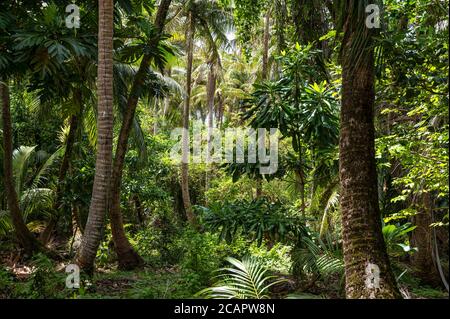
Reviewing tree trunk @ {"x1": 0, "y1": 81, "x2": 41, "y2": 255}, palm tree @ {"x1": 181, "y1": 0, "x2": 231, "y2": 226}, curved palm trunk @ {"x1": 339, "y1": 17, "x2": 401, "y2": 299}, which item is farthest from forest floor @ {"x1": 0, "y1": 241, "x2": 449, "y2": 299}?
palm tree @ {"x1": 181, "y1": 0, "x2": 231, "y2": 226}

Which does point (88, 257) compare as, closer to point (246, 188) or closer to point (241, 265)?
point (241, 265)

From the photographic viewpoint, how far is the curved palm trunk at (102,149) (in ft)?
19.5

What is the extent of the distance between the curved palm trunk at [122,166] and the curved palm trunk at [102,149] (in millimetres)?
2151

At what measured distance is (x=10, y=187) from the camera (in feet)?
27.1

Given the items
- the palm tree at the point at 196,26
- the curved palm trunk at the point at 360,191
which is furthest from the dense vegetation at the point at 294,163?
the palm tree at the point at 196,26

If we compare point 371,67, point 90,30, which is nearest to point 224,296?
point 371,67

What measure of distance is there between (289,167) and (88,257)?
126 inches

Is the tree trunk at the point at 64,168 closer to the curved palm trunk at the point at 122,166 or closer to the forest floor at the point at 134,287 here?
the curved palm trunk at the point at 122,166

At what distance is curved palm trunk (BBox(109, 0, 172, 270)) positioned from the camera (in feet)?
27.3

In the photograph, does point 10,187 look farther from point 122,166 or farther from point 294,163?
point 294,163

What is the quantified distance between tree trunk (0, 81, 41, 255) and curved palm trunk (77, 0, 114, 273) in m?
2.88

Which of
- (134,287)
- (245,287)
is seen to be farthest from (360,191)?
(134,287)

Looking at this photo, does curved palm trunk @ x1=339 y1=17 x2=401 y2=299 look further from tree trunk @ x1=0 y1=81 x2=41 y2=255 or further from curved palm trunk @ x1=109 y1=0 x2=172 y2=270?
tree trunk @ x1=0 y1=81 x2=41 y2=255
